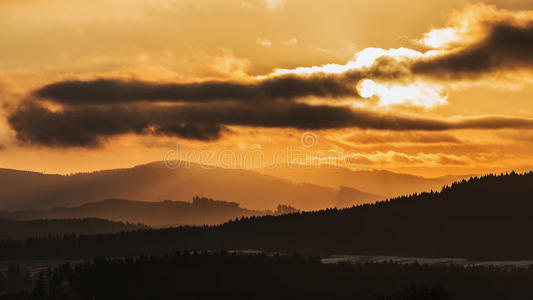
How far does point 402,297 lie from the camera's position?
162 meters

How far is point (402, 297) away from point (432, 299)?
368 inches

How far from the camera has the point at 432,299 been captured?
154m
